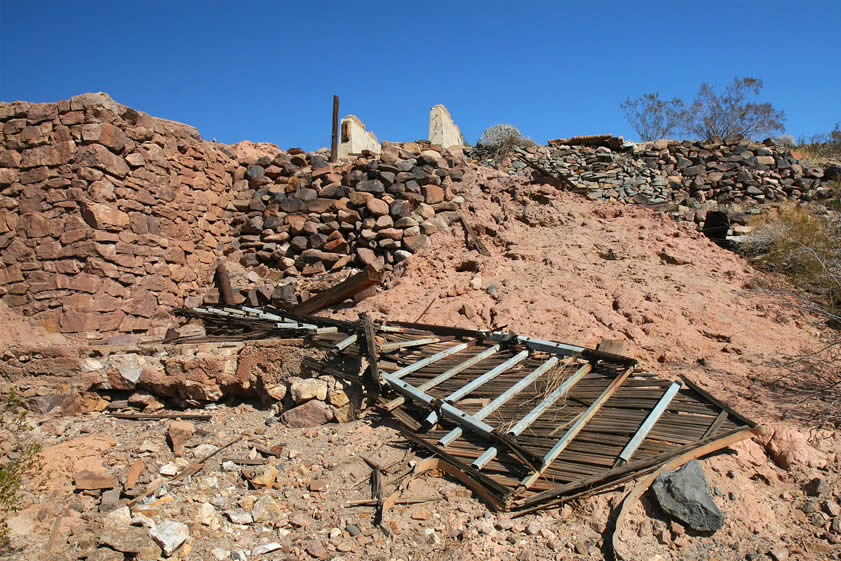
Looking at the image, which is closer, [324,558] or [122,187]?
[324,558]

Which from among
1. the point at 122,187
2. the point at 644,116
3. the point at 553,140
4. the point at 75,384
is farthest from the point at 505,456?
the point at 644,116

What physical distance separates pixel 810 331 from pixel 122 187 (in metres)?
8.17

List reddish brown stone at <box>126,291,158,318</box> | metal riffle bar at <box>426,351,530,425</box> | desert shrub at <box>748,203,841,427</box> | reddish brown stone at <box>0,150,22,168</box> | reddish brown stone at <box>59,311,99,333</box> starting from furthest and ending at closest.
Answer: reddish brown stone at <box>126,291,158,318</box> < reddish brown stone at <box>0,150,22,168</box> < reddish brown stone at <box>59,311,99,333</box> < desert shrub at <box>748,203,841,427</box> < metal riffle bar at <box>426,351,530,425</box>

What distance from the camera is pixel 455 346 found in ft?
17.3

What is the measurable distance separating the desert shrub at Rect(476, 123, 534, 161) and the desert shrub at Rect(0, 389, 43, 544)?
9149 mm

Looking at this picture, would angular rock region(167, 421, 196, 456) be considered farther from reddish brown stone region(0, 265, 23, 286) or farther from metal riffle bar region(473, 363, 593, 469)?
reddish brown stone region(0, 265, 23, 286)

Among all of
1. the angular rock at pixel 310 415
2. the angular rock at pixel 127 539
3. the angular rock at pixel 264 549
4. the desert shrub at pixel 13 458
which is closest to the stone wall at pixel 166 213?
the desert shrub at pixel 13 458

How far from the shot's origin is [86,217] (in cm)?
612

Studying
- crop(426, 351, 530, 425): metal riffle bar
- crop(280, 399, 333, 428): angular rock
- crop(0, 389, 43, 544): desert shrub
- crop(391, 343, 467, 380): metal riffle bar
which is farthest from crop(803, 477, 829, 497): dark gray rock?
crop(0, 389, 43, 544): desert shrub

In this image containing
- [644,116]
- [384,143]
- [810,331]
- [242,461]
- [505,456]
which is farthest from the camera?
[644,116]

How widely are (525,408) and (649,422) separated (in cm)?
91

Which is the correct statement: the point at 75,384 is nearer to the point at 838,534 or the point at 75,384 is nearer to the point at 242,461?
the point at 242,461

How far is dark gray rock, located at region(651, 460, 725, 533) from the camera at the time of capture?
3.06m

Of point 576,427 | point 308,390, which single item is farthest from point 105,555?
point 576,427
